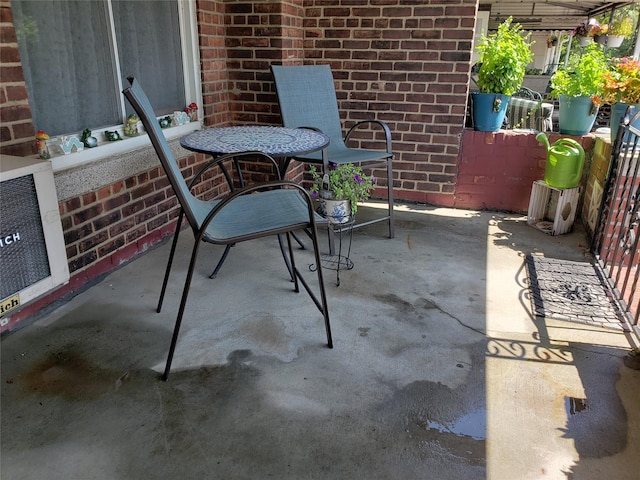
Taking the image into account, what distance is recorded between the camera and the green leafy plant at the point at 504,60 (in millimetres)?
3537

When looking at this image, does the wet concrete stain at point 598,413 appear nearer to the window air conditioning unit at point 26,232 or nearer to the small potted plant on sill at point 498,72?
the window air conditioning unit at point 26,232

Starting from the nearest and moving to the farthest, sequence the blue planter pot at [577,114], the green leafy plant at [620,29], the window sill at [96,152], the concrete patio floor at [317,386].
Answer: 1. the concrete patio floor at [317,386]
2. the window sill at [96,152]
3. the blue planter pot at [577,114]
4. the green leafy plant at [620,29]

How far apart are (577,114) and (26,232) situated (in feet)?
11.6

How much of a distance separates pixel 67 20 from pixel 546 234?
3.17 meters

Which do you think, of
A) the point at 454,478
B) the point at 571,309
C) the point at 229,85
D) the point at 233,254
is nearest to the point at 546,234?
the point at 571,309

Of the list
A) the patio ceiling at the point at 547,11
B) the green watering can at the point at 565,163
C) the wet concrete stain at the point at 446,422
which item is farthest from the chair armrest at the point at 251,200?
the patio ceiling at the point at 547,11

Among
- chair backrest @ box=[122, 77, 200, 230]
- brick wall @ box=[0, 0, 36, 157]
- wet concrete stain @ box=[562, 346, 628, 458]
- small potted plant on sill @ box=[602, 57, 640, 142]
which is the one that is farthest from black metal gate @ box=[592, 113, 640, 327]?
brick wall @ box=[0, 0, 36, 157]

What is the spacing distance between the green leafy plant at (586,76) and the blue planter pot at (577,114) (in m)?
0.04

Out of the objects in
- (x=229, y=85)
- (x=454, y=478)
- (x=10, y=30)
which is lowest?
(x=454, y=478)

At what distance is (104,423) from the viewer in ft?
5.25

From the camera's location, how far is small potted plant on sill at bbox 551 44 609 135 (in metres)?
3.32

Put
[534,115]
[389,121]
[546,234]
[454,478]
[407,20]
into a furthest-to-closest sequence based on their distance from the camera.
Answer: [534,115]
[389,121]
[407,20]
[546,234]
[454,478]

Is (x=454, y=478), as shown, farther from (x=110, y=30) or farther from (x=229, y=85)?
(x=229, y=85)

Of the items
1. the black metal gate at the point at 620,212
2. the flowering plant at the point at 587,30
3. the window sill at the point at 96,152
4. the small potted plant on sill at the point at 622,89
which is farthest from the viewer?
the flowering plant at the point at 587,30
